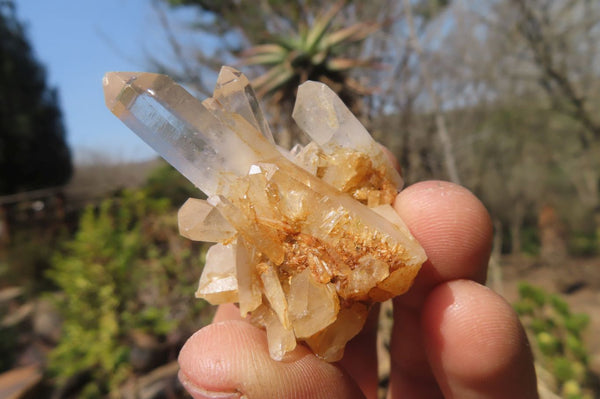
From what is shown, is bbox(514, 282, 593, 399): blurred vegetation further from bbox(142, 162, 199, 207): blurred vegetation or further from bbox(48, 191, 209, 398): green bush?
bbox(142, 162, 199, 207): blurred vegetation

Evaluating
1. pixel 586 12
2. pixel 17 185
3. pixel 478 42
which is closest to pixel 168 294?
pixel 478 42

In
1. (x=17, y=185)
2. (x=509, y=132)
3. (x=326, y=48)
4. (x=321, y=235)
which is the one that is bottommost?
(x=509, y=132)

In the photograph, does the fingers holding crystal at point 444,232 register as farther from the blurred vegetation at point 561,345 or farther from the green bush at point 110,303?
the green bush at point 110,303

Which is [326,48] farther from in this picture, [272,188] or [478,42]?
[478,42]

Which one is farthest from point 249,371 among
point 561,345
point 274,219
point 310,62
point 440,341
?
point 561,345

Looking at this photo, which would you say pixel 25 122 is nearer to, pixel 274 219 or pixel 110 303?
pixel 110 303

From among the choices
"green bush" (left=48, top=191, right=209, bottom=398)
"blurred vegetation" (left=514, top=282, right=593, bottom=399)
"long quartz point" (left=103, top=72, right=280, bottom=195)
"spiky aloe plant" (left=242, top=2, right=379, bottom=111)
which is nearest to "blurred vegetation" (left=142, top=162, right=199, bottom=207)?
"green bush" (left=48, top=191, right=209, bottom=398)

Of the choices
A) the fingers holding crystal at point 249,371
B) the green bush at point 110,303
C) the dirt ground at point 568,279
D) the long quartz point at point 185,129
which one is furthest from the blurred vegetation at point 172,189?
the fingers holding crystal at point 249,371
